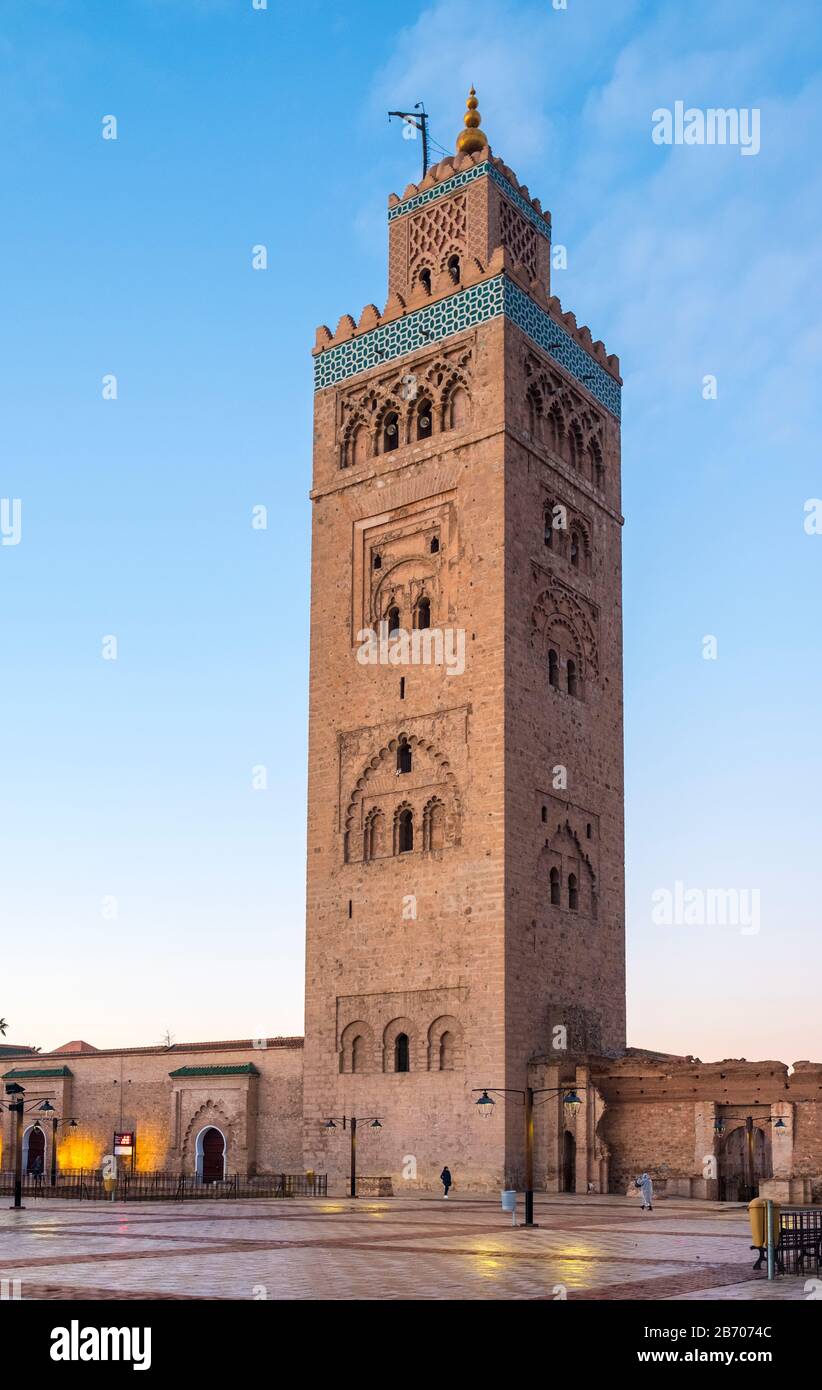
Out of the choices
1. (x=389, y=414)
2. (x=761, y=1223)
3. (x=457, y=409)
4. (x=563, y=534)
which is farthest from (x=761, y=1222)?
(x=389, y=414)

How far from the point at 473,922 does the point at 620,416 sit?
59.7ft

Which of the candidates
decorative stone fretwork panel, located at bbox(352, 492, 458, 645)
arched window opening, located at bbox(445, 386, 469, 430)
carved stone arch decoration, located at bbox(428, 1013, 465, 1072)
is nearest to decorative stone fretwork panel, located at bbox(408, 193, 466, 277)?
arched window opening, located at bbox(445, 386, 469, 430)

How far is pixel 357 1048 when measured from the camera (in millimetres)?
36469

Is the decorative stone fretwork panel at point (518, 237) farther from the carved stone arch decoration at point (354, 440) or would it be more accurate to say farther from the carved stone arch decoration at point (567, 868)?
the carved stone arch decoration at point (567, 868)

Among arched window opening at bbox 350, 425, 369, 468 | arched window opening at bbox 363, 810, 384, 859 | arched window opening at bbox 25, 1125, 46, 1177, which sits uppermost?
arched window opening at bbox 350, 425, 369, 468

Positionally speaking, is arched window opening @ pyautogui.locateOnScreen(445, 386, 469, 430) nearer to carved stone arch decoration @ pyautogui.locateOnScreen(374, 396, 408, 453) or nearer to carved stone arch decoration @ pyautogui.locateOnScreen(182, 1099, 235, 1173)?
carved stone arch decoration @ pyautogui.locateOnScreen(374, 396, 408, 453)

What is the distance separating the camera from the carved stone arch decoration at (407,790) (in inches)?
1406

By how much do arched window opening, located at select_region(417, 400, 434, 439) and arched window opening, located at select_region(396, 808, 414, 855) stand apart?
10665 mm

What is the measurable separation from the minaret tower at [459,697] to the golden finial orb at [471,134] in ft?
0.22

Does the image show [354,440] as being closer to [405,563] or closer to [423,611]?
[405,563]

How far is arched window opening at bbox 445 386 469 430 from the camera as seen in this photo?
38469mm

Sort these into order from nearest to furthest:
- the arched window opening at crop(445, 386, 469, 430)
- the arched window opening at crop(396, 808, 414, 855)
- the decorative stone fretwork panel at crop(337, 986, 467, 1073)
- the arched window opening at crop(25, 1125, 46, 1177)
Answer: the decorative stone fretwork panel at crop(337, 986, 467, 1073) → the arched window opening at crop(396, 808, 414, 855) → the arched window opening at crop(445, 386, 469, 430) → the arched window opening at crop(25, 1125, 46, 1177)

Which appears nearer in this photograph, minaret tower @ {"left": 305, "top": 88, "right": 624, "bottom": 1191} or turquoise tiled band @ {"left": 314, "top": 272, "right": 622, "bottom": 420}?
→ minaret tower @ {"left": 305, "top": 88, "right": 624, "bottom": 1191}
